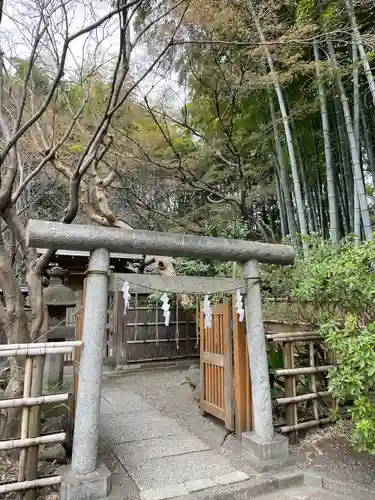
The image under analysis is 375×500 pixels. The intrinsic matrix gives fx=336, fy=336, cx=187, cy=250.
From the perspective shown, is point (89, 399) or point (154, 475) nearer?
point (89, 399)

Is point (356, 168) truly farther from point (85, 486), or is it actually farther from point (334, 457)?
point (85, 486)

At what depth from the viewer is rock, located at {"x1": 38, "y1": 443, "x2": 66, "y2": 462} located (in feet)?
9.98

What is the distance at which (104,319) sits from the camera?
2.98 metres

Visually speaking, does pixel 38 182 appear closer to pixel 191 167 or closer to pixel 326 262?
pixel 191 167

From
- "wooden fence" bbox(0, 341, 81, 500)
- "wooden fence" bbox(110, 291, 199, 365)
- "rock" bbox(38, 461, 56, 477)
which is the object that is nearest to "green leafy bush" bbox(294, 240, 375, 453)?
"wooden fence" bbox(0, 341, 81, 500)

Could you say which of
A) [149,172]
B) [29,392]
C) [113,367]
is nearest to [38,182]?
[149,172]

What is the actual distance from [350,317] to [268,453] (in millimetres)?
1533

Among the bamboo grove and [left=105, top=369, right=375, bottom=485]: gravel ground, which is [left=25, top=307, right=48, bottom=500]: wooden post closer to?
[left=105, top=369, right=375, bottom=485]: gravel ground

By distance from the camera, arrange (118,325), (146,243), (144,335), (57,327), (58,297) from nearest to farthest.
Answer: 1. (146,243)
2. (57,327)
3. (58,297)
4. (118,325)
5. (144,335)

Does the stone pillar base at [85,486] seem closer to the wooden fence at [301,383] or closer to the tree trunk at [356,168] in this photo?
the wooden fence at [301,383]

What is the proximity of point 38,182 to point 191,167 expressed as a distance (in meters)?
4.39

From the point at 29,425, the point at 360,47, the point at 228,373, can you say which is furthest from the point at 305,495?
the point at 360,47

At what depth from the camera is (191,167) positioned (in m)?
9.48

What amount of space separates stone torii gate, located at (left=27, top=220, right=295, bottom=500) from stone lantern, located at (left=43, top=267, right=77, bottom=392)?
5.69 ft
